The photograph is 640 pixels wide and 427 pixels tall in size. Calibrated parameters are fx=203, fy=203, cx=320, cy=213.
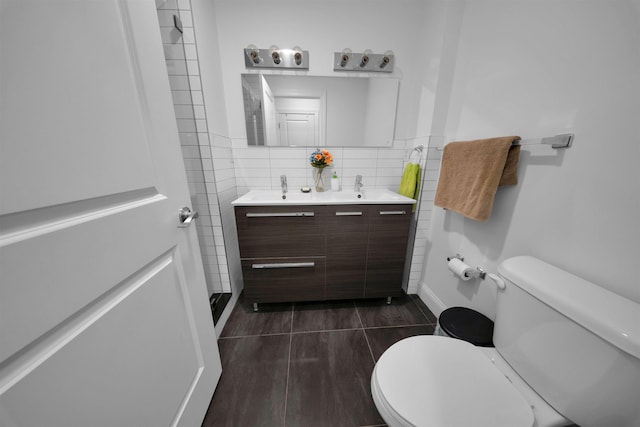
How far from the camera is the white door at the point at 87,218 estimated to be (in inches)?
12.4

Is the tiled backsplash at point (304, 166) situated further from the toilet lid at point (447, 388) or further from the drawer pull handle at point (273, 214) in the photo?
the toilet lid at point (447, 388)

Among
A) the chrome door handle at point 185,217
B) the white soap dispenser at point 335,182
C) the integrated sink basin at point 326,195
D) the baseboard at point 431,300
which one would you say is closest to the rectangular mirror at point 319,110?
the white soap dispenser at point 335,182

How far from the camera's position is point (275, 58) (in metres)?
1.42

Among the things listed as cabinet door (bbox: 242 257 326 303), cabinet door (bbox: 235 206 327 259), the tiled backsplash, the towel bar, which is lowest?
cabinet door (bbox: 242 257 326 303)

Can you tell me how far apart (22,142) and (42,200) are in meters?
0.09

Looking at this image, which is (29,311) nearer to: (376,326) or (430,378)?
(430,378)

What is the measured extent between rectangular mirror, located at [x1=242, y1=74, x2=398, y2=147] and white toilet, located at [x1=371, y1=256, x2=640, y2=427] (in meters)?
1.26

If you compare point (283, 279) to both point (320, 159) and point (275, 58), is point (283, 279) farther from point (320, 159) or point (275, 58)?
point (275, 58)

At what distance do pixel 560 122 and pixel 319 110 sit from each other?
1.28 metres

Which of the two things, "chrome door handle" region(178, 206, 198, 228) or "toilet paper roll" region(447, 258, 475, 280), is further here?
"toilet paper roll" region(447, 258, 475, 280)

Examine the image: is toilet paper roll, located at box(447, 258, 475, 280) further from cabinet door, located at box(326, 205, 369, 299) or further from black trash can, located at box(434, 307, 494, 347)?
cabinet door, located at box(326, 205, 369, 299)

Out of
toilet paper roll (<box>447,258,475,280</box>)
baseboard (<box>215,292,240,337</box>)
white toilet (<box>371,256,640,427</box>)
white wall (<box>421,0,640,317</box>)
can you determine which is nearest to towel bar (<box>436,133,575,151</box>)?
white wall (<box>421,0,640,317</box>)

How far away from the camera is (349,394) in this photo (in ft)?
3.28

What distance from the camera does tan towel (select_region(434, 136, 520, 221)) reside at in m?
0.88
